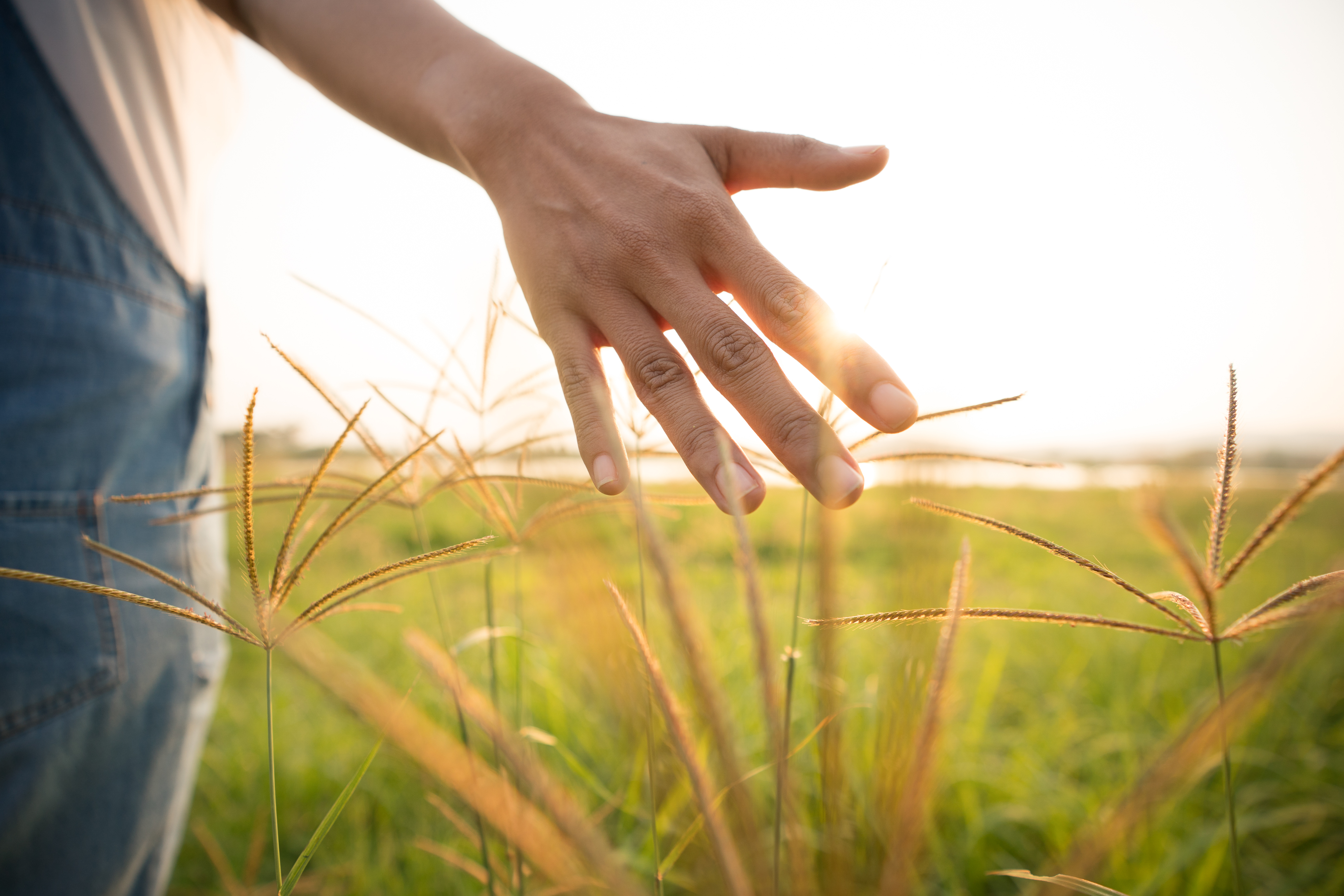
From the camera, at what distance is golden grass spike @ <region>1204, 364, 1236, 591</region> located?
1.79ft

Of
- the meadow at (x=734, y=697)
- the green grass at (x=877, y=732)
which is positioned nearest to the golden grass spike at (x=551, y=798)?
the meadow at (x=734, y=697)

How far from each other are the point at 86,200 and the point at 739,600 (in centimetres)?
275

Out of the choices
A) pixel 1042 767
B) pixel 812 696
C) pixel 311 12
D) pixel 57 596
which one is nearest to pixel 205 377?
pixel 57 596

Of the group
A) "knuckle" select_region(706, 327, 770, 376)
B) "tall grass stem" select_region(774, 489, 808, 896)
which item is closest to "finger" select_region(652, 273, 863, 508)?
"knuckle" select_region(706, 327, 770, 376)

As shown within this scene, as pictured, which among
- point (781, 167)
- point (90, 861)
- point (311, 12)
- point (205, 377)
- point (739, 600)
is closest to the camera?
point (781, 167)

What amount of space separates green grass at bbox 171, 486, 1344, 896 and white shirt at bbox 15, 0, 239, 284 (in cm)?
129

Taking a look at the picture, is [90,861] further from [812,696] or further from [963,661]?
[963,661]

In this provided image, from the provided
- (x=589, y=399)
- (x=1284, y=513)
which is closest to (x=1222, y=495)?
(x=1284, y=513)

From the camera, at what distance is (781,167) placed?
1.05 meters

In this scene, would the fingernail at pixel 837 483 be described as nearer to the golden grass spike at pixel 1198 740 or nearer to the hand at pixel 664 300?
the hand at pixel 664 300

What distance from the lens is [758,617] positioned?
0.42 meters

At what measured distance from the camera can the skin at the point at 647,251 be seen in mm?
859

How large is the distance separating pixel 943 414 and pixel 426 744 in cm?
71

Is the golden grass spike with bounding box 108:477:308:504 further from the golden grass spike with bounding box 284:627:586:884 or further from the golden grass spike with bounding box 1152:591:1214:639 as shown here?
the golden grass spike with bounding box 1152:591:1214:639
